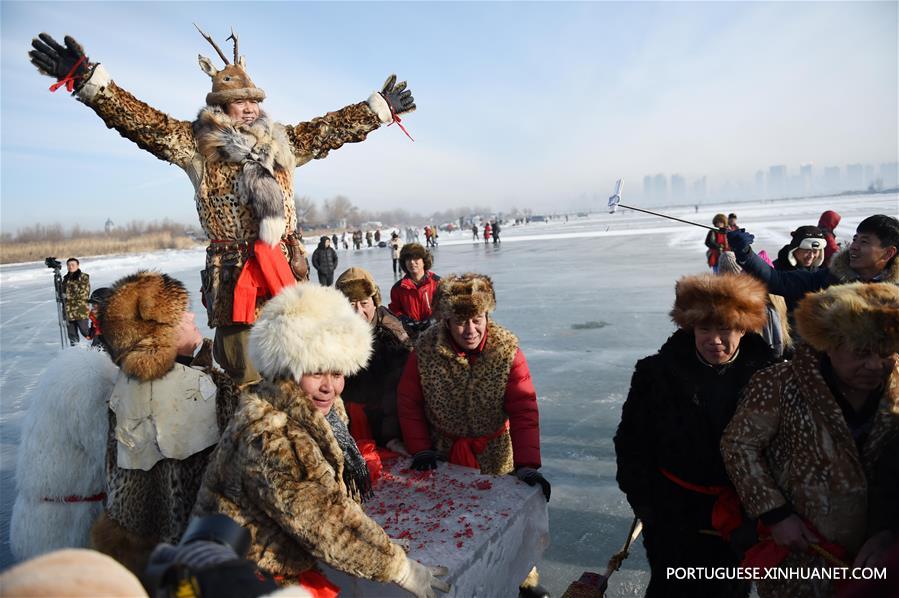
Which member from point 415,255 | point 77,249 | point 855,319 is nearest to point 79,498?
point 855,319

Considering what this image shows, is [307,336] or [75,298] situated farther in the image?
[75,298]

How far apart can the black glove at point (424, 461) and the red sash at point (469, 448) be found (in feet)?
0.38

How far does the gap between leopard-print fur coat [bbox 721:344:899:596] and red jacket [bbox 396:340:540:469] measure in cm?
81

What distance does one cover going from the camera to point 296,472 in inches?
52.5

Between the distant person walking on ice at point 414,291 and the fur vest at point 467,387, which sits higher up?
the distant person walking on ice at point 414,291

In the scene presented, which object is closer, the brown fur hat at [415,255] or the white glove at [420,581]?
the white glove at [420,581]

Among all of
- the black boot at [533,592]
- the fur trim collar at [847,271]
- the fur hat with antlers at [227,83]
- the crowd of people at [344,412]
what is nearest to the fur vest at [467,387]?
the crowd of people at [344,412]

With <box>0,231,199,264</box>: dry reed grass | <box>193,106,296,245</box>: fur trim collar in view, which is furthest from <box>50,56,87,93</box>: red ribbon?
<box>0,231,199,264</box>: dry reed grass

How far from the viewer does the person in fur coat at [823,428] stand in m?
1.51

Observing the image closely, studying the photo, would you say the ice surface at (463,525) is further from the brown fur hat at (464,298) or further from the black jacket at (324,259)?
the black jacket at (324,259)

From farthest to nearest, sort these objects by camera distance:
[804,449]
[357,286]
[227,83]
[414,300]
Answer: [414,300] → [357,286] → [227,83] → [804,449]

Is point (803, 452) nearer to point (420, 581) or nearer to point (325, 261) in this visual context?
point (420, 581)

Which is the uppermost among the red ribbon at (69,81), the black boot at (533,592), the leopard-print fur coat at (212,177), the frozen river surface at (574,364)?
the red ribbon at (69,81)

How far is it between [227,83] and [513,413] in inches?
87.1
